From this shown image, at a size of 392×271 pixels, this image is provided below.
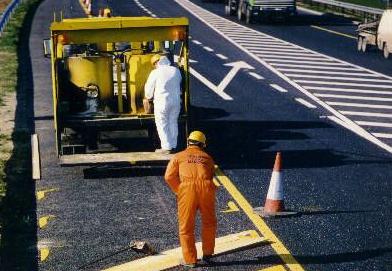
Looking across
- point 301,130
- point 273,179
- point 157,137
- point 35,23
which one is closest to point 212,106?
point 301,130

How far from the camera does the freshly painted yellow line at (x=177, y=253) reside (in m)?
9.16

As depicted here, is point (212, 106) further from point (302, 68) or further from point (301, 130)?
point (302, 68)

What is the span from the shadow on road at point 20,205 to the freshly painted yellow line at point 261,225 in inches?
122

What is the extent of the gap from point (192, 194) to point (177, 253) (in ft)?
3.71

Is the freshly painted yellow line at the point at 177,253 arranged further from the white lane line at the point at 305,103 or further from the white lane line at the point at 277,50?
the white lane line at the point at 277,50

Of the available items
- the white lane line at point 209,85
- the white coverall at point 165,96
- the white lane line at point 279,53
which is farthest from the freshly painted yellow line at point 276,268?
the white lane line at point 279,53

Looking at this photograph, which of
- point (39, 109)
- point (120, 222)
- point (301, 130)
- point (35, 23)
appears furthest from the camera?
point (35, 23)

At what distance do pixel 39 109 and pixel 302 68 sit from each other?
10461mm

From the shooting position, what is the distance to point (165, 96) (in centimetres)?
1293

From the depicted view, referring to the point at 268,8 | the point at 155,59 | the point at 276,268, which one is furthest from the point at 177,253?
the point at 268,8

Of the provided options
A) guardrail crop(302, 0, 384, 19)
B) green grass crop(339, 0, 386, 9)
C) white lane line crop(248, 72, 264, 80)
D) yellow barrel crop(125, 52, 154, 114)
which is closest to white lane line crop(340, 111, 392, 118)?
white lane line crop(248, 72, 264, 80)

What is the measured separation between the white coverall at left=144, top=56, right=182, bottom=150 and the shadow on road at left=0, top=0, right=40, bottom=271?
2438 millimetres

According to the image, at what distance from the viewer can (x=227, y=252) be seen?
961 centimetres

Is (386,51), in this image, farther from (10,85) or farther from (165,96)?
(165,96)
